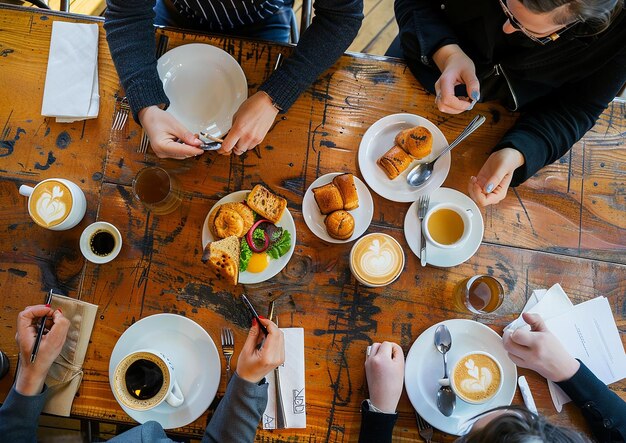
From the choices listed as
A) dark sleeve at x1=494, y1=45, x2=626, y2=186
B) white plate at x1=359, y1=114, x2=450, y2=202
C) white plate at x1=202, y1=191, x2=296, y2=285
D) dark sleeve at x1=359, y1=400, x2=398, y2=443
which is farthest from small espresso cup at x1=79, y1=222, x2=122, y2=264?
dark sleeve at x1=494, y1=45, x2=626, y2=186

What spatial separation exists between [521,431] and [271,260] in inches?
33.5

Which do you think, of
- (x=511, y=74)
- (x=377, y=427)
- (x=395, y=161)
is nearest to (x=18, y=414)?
(x=377, y=427)

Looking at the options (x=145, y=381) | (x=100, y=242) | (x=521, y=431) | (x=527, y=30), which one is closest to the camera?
(x=521, y=431)

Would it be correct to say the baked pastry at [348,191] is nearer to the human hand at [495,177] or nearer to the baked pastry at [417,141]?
the baked pastry at [417,141]

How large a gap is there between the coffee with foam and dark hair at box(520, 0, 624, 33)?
1469 mm

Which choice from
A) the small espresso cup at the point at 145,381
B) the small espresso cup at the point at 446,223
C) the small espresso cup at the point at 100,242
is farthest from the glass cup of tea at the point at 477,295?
the small espresso cup at the point at 100,242

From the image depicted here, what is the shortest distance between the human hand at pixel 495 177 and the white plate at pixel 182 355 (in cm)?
101

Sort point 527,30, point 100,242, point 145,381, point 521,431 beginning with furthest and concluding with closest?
point 100,242, point 145,381, point 527,30, point 521,431

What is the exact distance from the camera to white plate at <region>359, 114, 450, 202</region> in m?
1.60

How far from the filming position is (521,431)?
44.3 inches

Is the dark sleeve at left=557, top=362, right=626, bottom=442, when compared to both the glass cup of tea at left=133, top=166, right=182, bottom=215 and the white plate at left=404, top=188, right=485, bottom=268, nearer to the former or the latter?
the white plate at left=404, top=188, right=485, bottom=268

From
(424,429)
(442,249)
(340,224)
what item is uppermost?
(340,224)

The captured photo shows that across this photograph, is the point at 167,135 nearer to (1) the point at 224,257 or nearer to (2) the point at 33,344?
(1) the point at 224,257

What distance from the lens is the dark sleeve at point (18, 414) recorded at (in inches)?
56.0
